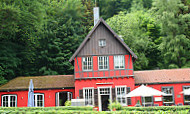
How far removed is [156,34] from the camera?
34.4m

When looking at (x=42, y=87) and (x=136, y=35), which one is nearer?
(x=42, y=87)

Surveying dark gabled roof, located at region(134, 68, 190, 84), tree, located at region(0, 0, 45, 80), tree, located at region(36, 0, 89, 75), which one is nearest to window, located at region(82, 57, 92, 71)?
dark gabled roof, located at region(134, 68, 190, 84)

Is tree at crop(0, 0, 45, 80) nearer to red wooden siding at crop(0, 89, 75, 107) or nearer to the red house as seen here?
red wooden siding at crop(0, 89, 75, 107)

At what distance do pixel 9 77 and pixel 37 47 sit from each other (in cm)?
538

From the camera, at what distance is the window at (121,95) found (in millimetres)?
19578

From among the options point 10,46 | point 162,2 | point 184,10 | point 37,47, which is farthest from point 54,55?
point 184,10

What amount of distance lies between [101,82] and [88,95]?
1616 mm

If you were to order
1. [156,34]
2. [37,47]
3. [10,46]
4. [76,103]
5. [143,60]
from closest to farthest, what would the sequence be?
[76,103] < [10,46] < [37,47] < [143,60] < [156,34]

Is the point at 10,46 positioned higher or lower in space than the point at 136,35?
lower

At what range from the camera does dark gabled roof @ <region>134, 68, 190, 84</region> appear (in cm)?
2028

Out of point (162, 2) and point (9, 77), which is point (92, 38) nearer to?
point (9, 77)

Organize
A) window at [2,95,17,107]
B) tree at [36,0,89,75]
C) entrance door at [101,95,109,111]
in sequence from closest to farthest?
window at [2,95,17,107]
entrance door at [101,95,109,111]
tree at [36,0,89,75]

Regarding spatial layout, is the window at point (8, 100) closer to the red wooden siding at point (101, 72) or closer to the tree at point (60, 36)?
the red wooden siding at point (101, 72)

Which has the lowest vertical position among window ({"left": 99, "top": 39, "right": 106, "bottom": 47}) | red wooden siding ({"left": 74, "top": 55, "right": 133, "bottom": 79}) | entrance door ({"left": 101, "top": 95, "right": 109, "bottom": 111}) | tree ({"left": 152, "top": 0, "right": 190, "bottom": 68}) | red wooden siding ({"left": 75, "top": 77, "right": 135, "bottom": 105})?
entrance door ({"left": 101, "top": 95, "right": 109, "bottom": 111})
